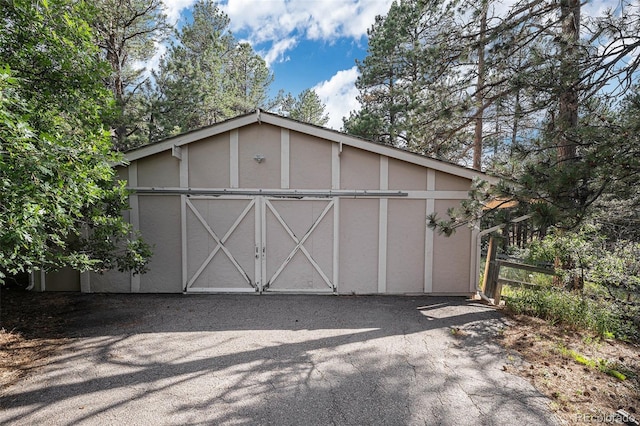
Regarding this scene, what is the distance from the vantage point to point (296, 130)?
5.57 meters

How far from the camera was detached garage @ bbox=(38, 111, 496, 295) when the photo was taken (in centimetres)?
568

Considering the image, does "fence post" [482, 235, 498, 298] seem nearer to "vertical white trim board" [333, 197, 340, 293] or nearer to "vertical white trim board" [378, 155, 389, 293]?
"vertical white trim board" [378, 155, 389, 293]

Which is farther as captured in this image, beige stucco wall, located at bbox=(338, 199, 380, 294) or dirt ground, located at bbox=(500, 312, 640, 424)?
beige stucco wall, located at bbox=(338, 199, 380, 294)

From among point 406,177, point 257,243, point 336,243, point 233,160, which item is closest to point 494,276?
point 406,177

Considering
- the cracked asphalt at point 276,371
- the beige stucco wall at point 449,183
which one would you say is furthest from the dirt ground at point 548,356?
the beige stucco wall at point 449,183

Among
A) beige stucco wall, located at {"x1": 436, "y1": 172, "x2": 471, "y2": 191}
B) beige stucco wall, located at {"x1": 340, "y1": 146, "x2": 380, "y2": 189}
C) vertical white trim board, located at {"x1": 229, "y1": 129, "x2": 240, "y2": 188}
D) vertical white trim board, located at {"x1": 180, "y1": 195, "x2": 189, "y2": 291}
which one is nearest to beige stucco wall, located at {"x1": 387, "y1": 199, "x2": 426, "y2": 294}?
beige stucco wall, located at {"x1": 436, "y1": 172, "x2": 471, "y2": 191}

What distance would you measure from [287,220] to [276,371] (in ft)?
10.3

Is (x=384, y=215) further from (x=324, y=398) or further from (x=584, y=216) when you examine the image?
(x=324, y=398)

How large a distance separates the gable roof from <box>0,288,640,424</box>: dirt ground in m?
2.88

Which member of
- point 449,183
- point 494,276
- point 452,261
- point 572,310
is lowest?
point 572,310

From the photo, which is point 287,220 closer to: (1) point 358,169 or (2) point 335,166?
(2) point 335,166

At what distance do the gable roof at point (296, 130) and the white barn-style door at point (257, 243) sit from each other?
121cm

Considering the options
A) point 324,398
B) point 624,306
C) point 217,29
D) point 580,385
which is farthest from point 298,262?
point 217,29

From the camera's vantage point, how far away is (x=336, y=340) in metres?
3.85
